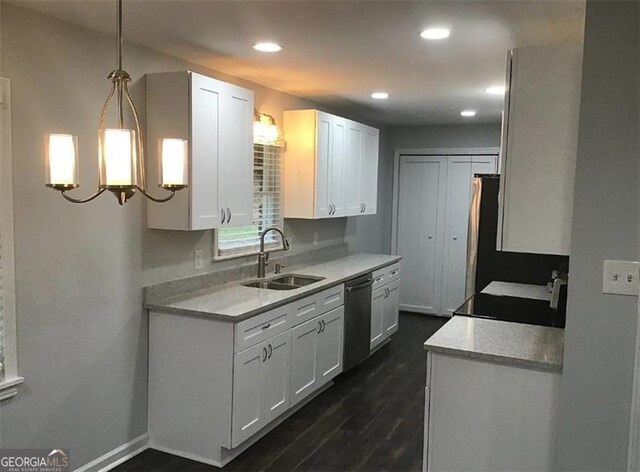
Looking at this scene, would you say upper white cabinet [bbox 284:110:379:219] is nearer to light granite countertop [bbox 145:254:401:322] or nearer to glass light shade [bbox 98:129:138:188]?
light granite countertop [bbox 145:254:401:322]

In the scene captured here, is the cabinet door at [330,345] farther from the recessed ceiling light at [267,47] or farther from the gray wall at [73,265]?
the recessed ceiling light at [267,47]

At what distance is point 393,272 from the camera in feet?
18.8

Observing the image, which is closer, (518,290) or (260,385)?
(260,385)

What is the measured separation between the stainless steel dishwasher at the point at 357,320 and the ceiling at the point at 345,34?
1.65 meters

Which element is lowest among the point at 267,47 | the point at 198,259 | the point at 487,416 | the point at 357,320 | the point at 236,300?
the point at 357,320

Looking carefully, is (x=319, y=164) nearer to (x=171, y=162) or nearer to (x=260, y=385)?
(x=260, y=385)

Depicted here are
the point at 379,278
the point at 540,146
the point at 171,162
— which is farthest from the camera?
the point at 379,278

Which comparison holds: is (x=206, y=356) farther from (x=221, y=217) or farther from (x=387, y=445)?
(x=387, y=445)

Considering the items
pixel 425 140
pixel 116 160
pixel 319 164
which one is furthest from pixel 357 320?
pixel 116 160

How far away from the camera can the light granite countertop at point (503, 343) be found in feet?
7.70

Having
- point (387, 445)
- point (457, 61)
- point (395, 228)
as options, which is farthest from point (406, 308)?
point (457, 61)

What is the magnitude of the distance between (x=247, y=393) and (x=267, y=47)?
1.98 meters

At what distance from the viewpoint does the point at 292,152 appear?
15.7 ft

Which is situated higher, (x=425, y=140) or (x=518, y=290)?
(x=425, y=140)
